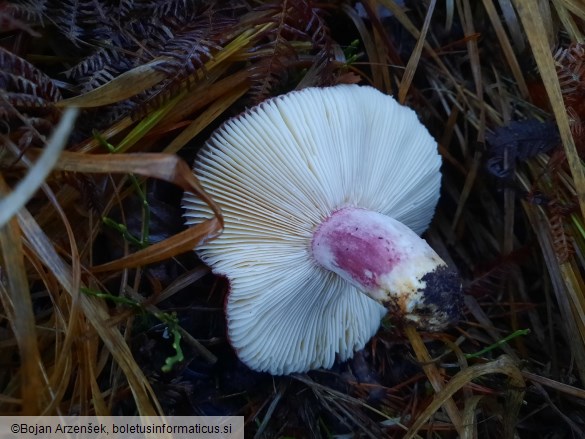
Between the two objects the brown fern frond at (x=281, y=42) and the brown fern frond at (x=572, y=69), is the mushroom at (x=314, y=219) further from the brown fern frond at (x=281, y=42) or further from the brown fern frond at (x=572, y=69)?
the brown fern frond at (x=572, y=69)

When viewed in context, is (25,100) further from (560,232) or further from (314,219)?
(560,232)

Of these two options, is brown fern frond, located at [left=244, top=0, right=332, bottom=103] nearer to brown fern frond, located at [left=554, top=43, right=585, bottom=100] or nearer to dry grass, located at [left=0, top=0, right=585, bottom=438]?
dry grass, located at [left=0, top=0, right=585, bottom=438]

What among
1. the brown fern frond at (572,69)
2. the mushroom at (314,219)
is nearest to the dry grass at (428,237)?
the brown fern frond at (572,69)

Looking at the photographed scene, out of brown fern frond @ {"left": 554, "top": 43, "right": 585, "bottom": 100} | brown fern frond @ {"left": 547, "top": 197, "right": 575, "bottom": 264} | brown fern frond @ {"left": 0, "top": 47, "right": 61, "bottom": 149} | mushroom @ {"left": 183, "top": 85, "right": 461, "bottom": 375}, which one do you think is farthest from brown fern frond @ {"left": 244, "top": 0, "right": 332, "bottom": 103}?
brown fern frond @ {"left": 547, "top": 197, "right": 575, "bottom": 264}

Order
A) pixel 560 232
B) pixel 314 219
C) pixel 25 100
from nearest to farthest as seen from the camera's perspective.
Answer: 1. pixel 25 100
2. pixel 314 219
3. pixel 560 232

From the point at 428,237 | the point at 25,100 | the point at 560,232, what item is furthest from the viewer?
the point at 428,237

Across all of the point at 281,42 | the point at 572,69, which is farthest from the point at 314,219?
the point at 572,69
